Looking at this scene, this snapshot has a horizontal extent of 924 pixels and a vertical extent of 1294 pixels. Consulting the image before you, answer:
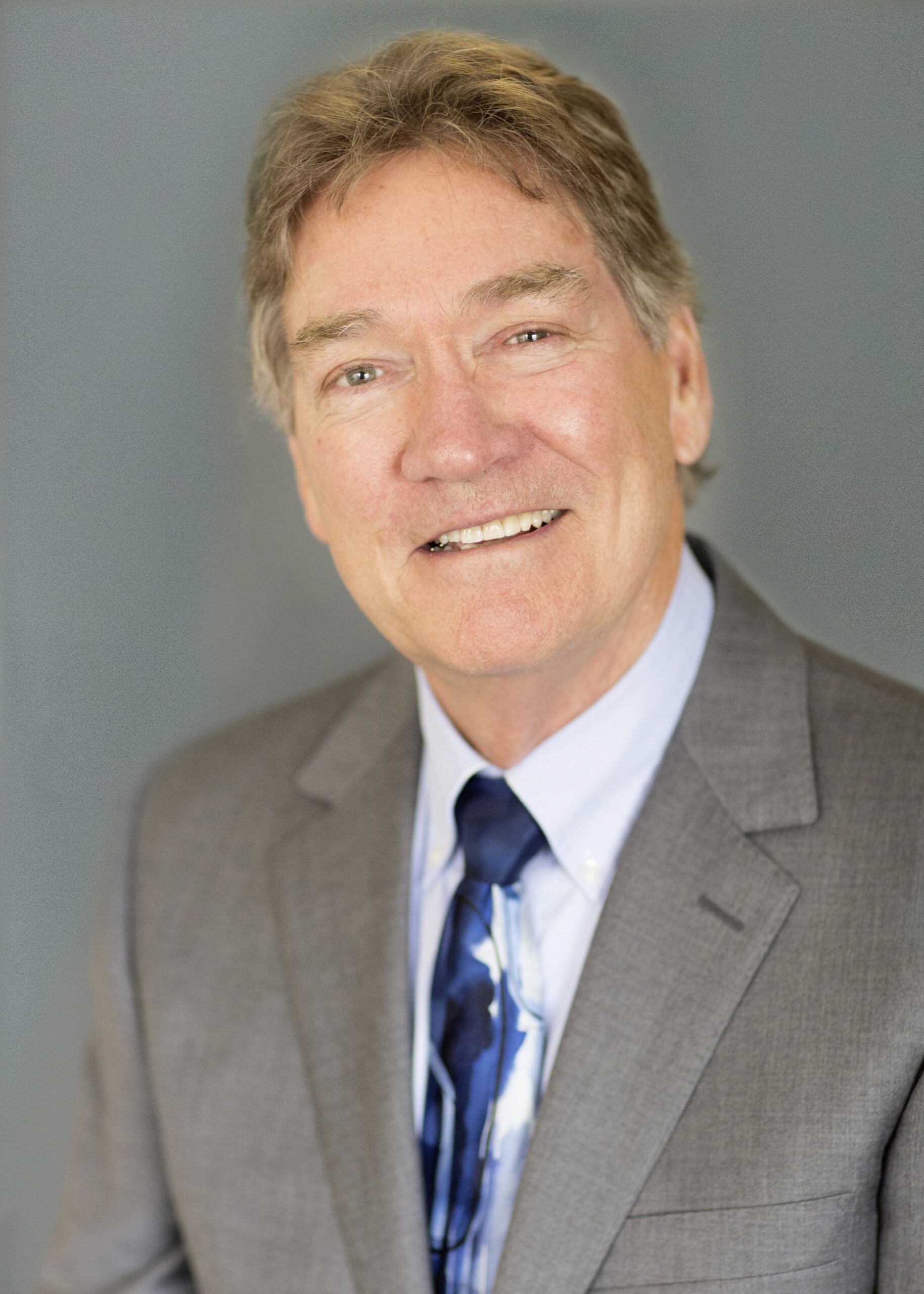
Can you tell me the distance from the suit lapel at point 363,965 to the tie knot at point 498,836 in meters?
0.14

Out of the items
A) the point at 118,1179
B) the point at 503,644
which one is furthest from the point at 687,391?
the point at 118,1179

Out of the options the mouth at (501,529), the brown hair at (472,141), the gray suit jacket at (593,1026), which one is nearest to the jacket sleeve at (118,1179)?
the gray suit jacket at (593,1026)

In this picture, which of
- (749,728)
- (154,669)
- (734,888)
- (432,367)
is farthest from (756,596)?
(154,669)

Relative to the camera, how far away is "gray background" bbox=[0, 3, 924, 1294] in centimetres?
191

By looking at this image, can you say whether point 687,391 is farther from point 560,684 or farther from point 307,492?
point 307,492

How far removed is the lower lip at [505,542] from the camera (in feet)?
4.96

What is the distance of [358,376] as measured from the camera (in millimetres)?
1562

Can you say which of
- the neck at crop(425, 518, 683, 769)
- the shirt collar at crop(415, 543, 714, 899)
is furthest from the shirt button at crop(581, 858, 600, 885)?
the neck at crop(425, 518, 683, 769)

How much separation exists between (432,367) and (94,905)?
1.38 meters

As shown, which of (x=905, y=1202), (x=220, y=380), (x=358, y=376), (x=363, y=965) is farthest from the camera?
(x=220, y=380)

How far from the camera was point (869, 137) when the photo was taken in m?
1.87

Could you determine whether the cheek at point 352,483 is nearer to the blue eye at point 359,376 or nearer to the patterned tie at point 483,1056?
the blue eye at point 359,376

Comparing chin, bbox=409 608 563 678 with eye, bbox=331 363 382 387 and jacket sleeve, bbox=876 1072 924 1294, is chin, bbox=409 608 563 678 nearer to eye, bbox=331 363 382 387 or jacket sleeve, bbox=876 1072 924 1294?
eye, bbox=331 363 382 387

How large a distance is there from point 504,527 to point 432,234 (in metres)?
0.35
